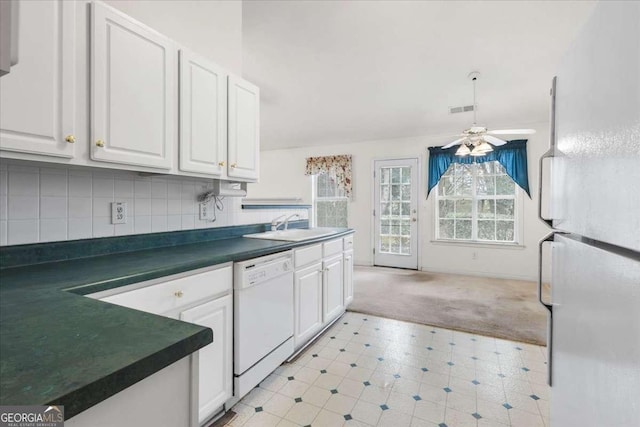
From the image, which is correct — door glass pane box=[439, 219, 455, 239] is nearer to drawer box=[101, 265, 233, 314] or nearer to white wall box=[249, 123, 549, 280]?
white wall box=[249, 123, 549, 280]

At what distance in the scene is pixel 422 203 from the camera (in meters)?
5.34

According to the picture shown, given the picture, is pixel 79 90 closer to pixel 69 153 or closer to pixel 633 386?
pixel 69 153

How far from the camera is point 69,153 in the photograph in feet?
4.16

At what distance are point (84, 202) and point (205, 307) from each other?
84 cm

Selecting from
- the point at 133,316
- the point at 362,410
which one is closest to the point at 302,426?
the point at 362,410

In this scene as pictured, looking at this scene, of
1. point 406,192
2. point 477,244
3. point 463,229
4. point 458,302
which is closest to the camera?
point 458,302

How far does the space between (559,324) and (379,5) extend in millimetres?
2276

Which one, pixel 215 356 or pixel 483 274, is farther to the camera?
pixel 483 274

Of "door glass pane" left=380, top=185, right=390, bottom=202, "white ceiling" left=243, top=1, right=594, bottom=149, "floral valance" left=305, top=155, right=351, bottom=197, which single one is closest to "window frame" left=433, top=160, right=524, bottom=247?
"door glass pane" left=380, top=185, right=390, bottom=202

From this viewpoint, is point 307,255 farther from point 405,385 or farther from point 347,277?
point 405,385

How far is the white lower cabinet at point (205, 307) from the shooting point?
1234 mm

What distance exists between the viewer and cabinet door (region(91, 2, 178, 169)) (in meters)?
1.36

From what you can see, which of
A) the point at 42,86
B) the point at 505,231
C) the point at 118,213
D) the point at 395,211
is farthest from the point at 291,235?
the point at 505,231

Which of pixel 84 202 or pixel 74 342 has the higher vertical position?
pixel 84 202
